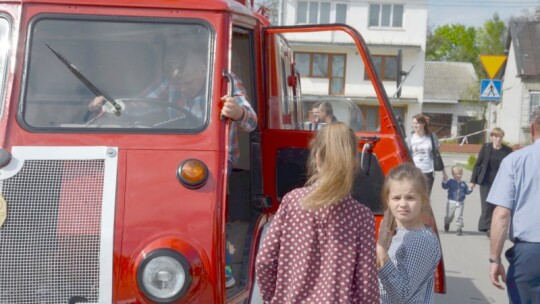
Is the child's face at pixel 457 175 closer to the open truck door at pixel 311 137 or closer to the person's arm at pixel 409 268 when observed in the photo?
the open truck door at pixel 311 137

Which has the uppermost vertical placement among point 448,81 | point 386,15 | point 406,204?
point 386,15

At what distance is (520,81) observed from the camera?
167 feet

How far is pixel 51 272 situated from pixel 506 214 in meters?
2.75

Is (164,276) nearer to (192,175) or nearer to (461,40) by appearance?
(192,175)

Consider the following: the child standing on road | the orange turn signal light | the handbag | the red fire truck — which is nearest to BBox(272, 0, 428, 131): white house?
the child standing on road

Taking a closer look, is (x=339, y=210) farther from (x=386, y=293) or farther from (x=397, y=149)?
(x=397, y=149)

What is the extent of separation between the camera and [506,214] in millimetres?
5258

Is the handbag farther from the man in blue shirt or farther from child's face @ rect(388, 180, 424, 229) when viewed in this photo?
child's face @ rect(388, 180, 424, 229)

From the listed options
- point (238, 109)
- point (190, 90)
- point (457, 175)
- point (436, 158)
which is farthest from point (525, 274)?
point (457, 175)

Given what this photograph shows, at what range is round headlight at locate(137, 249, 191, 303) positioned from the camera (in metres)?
4.29

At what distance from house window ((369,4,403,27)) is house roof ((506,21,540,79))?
9184 millimetres

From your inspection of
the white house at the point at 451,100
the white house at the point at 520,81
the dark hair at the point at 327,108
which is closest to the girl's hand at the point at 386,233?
the dark hair at the point at 327,108

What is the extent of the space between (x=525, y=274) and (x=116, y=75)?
2772 mm

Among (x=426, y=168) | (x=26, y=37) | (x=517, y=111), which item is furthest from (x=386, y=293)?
(x=517, y=111)
